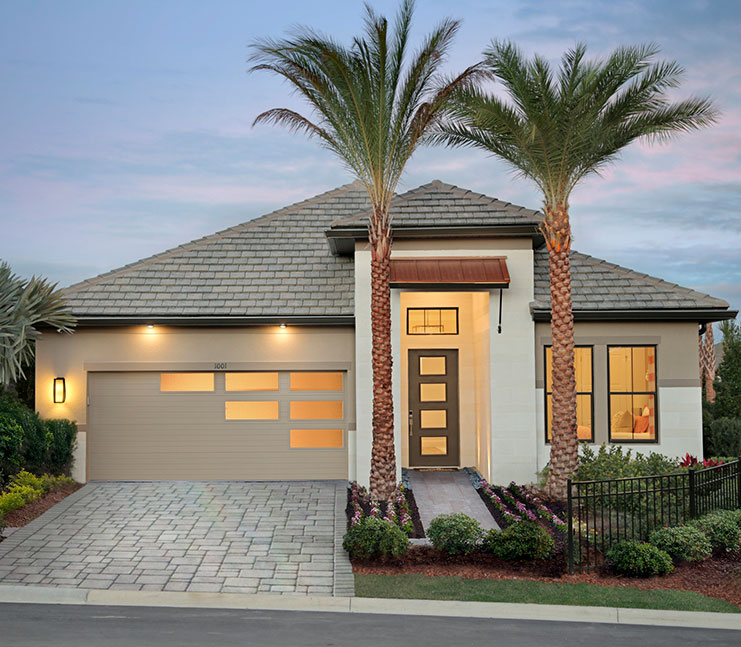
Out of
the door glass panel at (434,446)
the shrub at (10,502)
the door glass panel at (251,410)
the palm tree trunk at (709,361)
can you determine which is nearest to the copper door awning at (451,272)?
the door glass panel at (251,410)

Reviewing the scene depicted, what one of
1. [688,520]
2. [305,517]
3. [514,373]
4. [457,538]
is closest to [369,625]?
[457,538]

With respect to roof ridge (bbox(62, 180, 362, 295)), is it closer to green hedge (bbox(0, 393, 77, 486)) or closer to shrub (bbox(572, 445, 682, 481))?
green hedge (bbox(0, 393, 77, 486))

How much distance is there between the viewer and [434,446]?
50.2 feet

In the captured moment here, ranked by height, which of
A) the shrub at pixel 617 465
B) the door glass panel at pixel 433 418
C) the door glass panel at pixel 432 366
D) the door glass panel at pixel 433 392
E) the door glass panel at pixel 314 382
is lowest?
the shrub at pixel 617 465

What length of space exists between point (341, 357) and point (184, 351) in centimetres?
340

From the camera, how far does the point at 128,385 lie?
14.2 m

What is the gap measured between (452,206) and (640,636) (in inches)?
369

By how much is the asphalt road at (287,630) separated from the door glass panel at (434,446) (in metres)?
7.86

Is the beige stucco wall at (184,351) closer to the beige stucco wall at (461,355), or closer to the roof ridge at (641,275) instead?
the beige stucco wall at (461,355)

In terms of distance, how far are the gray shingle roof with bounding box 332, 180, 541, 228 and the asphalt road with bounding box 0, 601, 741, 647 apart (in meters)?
8.13

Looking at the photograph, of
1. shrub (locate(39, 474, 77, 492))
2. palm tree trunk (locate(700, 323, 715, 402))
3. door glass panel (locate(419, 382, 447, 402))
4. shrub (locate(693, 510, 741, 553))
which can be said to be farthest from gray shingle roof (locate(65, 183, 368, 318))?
palm tree trunk (locate(700, 323, 715, 402))

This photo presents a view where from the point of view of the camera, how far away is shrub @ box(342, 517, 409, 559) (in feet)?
29.5

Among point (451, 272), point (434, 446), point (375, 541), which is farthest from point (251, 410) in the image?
point (375, 541)

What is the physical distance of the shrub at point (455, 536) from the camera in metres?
9.11
